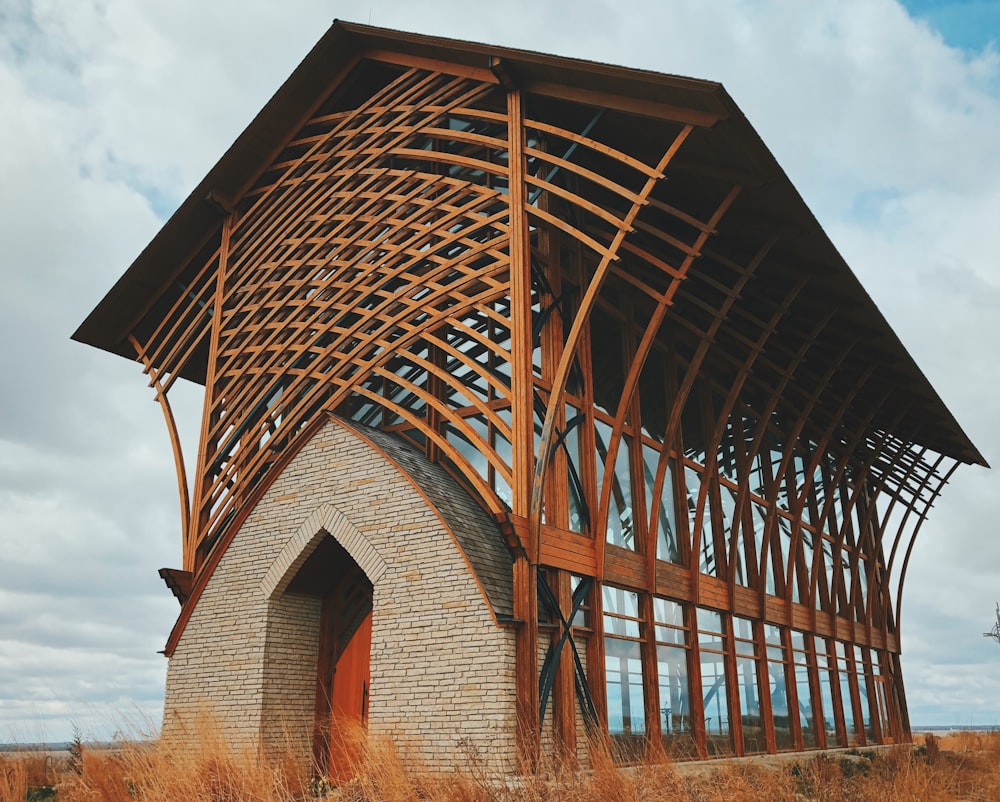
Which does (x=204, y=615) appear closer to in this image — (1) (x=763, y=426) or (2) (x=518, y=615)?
(2) (x=518, y=615)

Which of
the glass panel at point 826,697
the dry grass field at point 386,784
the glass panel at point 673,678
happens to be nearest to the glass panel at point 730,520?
the glass panel at point 673,678

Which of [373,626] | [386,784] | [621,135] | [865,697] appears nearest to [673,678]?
[373,626]

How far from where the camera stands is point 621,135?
561 inches

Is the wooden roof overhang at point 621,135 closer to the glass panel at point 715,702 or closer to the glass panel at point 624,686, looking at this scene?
the glass panel at point 715,702

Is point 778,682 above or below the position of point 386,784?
above

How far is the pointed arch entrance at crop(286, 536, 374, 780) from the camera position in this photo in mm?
13891

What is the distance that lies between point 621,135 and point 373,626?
7.77 metres

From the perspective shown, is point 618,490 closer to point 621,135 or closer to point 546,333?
point 546,333

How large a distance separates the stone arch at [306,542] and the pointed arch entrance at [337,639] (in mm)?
139

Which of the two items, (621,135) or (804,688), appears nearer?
(621,135)

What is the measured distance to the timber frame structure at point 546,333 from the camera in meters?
12.7

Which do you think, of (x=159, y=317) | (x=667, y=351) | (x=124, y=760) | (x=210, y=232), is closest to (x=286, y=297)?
(x=210, y=232)

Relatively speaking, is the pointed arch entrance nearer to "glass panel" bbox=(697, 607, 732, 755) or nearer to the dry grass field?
the dry grass field

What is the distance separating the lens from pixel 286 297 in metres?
15.9
